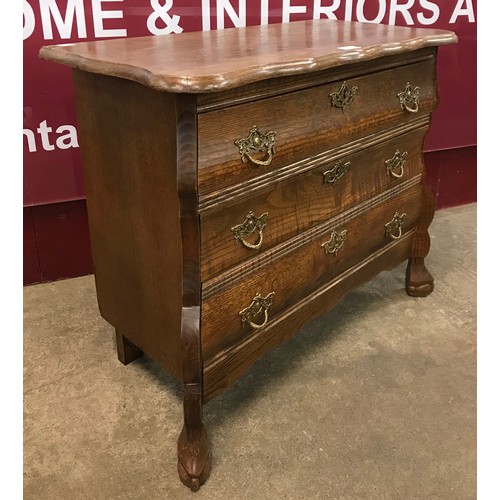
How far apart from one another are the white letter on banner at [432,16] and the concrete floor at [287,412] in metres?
1.26

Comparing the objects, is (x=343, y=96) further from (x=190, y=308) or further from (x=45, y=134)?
(x=45, y=134)

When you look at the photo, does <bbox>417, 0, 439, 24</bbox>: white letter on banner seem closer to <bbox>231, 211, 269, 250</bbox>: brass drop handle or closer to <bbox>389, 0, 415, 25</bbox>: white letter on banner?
<bbox>389, 0, 415, 25</bbox>: white letter on banner

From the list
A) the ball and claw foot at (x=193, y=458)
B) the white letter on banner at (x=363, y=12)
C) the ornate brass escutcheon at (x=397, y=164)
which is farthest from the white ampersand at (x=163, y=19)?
the ball and claw foot at (x=193, y=458)

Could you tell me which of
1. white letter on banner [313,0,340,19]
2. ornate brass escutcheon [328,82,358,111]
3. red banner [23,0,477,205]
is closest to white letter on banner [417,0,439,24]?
red banner [23,0,477,205]

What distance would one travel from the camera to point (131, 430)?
1.68m

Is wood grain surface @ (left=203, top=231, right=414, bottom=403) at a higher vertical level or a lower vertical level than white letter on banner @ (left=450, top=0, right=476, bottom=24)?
lower

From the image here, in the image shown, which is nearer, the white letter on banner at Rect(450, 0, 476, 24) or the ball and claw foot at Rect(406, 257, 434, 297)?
the ball and claw foot at Rect(406, 257, 434, 297)

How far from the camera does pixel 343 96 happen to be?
1.59 meters

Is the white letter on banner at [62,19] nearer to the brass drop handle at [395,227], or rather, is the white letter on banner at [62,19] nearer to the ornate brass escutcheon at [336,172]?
the ornate brass escutcheon at [336,172]

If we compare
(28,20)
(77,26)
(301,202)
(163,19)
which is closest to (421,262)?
(301,202)

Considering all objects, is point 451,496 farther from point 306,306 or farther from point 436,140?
point 436,140

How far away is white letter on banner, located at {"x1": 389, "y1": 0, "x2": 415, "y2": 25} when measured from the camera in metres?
2.46

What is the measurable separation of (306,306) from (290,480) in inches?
20.1

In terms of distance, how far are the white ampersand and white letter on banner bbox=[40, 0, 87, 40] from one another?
0.79 ft
